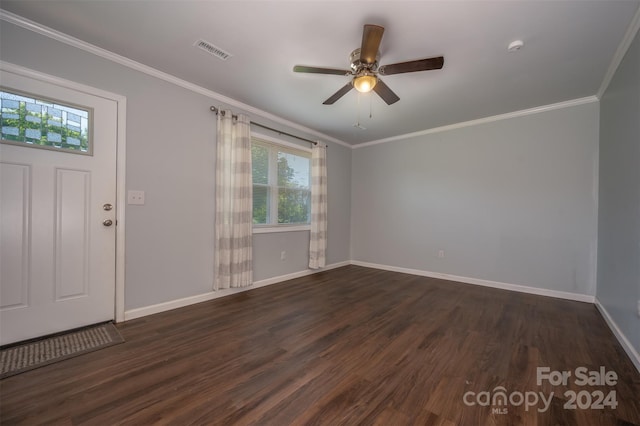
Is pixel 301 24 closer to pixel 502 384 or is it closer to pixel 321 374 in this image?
pixel 321 374

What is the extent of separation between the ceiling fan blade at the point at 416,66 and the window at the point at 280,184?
2.20 m

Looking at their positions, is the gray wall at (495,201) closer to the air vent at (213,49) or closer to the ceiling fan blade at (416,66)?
the ceiling fan blade at (416,66)

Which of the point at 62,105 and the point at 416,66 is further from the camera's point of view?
the point at 62,105

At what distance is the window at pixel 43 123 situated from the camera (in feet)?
6.35

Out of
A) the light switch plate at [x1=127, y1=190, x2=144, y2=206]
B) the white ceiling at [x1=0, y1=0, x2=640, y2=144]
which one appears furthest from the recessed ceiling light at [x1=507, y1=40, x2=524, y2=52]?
the light switch plate at [x1=127, y1=190, x2=144, y2=206]

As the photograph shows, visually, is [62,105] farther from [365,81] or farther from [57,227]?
[365,81]

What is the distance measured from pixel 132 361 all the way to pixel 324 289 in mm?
2267

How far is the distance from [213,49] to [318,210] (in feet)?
9.03

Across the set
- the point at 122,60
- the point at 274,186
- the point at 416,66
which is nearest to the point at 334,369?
the point at 416,66

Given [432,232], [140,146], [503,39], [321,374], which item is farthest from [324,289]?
[503,39]

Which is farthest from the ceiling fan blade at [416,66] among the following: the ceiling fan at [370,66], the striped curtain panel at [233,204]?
Answer: the striped curtain panel at [233,204]

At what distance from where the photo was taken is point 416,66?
195 cm

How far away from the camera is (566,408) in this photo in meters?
1.44

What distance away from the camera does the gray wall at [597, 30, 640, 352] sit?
6.31 ft
